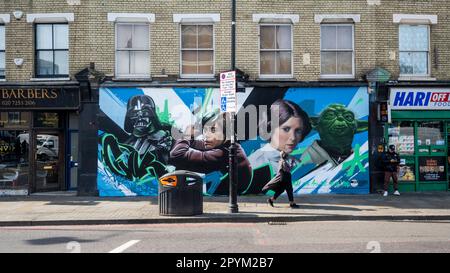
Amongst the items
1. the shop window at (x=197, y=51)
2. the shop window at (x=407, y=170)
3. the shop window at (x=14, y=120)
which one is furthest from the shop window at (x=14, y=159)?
the shop window at (x=407, y=170)

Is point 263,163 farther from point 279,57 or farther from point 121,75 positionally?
point 121,75

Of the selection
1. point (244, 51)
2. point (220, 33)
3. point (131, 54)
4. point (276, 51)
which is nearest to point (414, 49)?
point (276, 51)

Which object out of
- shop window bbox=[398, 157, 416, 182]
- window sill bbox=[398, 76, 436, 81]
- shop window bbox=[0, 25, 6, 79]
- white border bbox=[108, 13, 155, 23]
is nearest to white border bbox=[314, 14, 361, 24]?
window sill bbox=[398, 76, 436, 81]

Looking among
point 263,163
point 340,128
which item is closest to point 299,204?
point 263,163

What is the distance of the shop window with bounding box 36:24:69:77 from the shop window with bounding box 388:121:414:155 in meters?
11.9

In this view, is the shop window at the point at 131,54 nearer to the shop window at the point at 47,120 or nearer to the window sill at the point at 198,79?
the window sill at the point at 198,79

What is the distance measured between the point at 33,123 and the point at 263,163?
8242 millimetres

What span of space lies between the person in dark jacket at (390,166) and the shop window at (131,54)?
878 centimetres

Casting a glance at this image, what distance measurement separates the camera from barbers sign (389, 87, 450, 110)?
17.3 m

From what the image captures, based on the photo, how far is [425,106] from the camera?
1738 cm

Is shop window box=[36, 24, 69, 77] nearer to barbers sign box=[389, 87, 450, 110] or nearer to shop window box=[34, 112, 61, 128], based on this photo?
shop window box=[34, 112, 61, 128]

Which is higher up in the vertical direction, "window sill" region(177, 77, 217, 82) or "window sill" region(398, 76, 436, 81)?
"window sill" region(398, 76, 436, 81)

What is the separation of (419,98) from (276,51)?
532cm

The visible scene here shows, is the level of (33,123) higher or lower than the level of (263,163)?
higher
